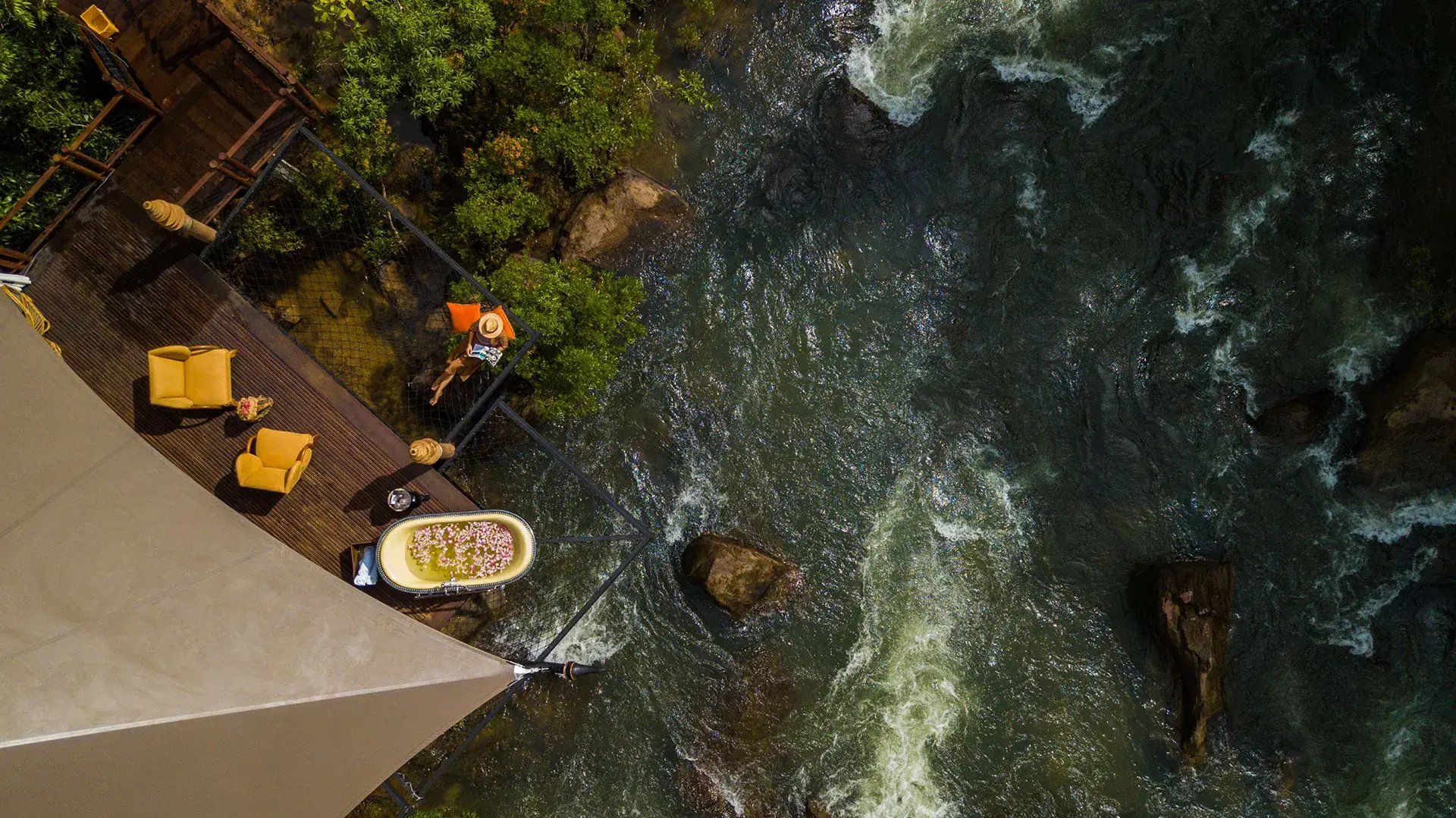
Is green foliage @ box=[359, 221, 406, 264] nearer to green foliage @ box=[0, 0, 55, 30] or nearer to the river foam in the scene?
green foliage @ box=[0, 0, 55, 30]

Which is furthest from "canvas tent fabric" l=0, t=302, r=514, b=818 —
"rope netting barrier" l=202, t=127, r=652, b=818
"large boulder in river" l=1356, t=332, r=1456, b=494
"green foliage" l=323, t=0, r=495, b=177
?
"large boulder in river" l=1356, t=332, r=1456, b=494

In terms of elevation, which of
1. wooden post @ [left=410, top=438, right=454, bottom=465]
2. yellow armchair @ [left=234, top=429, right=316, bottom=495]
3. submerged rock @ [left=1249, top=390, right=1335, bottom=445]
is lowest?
yellow armchair @ [left=234, top=429, right=316, bottom=495]

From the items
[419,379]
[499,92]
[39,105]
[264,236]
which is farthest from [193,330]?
[499,92]

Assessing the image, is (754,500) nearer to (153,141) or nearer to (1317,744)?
(1317,744)

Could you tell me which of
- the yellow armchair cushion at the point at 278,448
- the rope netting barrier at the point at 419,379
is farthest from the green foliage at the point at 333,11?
the yellow armchair cushion at the point at 278,448

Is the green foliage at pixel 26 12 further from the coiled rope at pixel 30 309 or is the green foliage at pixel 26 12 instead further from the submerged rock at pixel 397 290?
the submerged rock at pixel 397 290

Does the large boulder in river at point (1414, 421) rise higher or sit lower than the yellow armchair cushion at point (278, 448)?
higher
